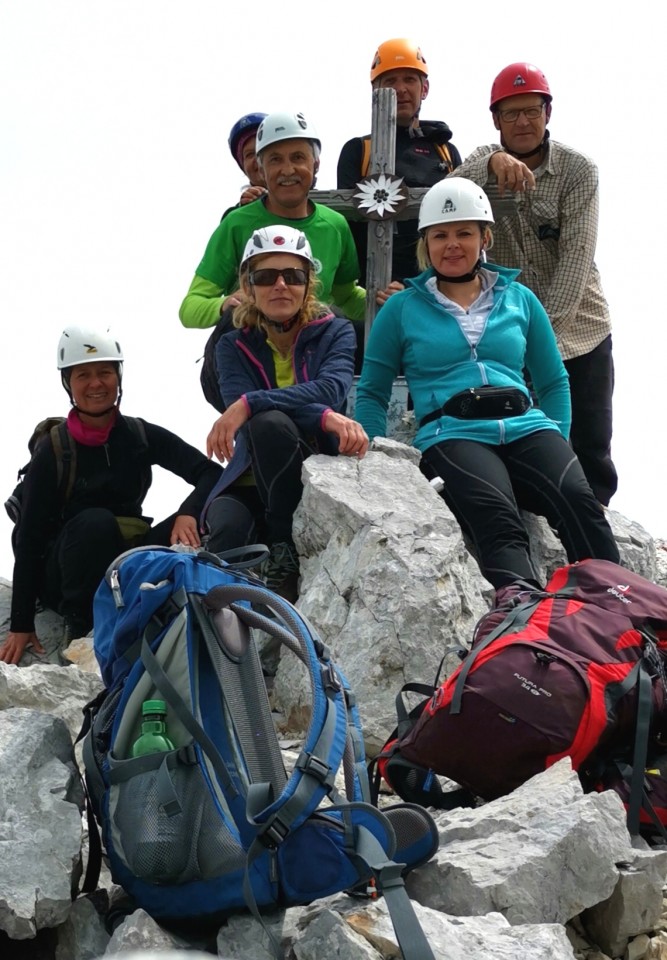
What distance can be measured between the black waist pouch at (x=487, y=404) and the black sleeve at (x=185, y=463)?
1.58m

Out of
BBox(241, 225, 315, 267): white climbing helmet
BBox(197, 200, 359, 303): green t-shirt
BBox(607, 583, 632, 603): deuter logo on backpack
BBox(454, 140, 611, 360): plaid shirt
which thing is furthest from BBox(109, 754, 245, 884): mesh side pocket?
BBox(454, 140, 611, 360): plaid shirt

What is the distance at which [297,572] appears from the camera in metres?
7.18

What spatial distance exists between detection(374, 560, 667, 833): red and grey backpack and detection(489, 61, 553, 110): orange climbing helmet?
4825mm

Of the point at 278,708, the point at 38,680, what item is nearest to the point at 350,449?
the point at 278,708

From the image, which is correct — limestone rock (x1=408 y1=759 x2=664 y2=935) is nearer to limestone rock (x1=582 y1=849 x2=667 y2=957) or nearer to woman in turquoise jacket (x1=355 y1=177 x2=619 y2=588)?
limestone rock (x1=582 y1=849 x2=667 y2=957)

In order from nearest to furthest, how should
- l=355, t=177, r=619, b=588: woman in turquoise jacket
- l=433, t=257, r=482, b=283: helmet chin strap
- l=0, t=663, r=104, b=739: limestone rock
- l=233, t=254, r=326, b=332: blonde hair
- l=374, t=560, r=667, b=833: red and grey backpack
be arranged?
l=374, t=560, r=667, b=833: red and grey backpack < l=0, t=663, r=104, b=739: limestone rock < l=355, t=177, r=619, b=588: woman in turquoise jacket < l=233, t=254, r=326, b=332: blonde hair < l=433, t=257, r=482, b=283: helmet chin strap

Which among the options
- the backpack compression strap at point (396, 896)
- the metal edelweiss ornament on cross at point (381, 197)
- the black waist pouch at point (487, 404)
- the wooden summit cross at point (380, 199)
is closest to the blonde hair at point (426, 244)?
the black waist pouch at point (487, 404)

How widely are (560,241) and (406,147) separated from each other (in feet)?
5.09

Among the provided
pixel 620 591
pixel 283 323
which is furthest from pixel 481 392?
pixel 620 591

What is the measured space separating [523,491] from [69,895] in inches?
152

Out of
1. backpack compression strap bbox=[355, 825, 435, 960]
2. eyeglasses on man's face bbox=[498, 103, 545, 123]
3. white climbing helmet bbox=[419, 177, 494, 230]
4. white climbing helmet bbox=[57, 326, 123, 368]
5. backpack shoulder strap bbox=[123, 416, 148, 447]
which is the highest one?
eyeglasses on man's face bbox=[498, 103, 545, 123]

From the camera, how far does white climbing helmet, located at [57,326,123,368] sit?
766 centimetres

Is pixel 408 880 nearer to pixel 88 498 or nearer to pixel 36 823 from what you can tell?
pixel 36 823

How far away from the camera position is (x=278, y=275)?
23.5ft
